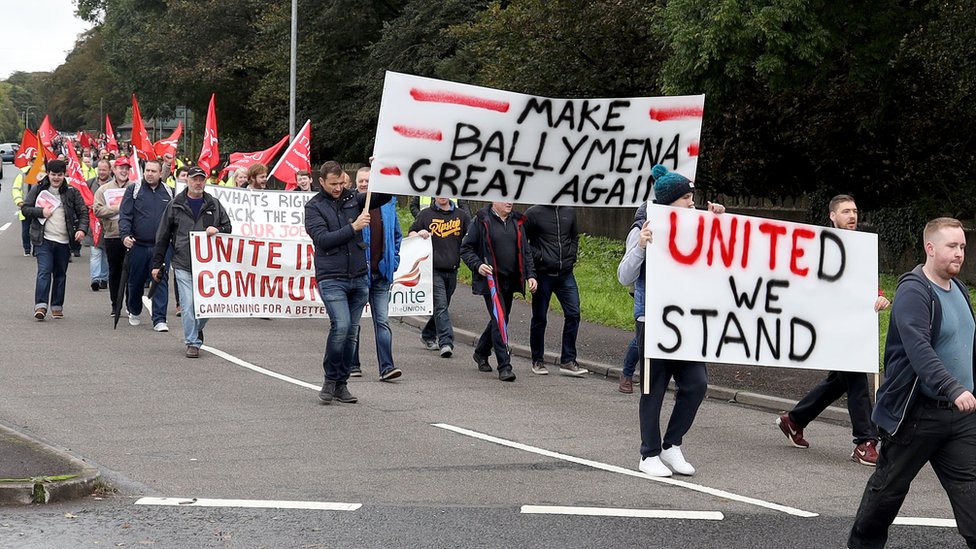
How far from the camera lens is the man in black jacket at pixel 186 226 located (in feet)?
42.7

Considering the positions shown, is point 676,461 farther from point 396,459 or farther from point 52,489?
point 52,489

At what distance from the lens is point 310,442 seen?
873cm

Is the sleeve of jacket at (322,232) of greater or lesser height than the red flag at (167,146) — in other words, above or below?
below

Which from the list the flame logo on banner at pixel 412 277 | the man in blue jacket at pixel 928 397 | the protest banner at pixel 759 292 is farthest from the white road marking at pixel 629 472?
the flame logo on banner at pixel 412 277

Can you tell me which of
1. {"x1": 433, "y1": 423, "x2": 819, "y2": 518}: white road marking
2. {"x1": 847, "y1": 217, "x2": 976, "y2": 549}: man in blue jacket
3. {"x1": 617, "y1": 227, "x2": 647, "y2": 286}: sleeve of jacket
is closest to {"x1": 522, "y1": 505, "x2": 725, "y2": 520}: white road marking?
{"x1": 433, "y1": 423, "x2": 819, "y2": 518}: white road marking

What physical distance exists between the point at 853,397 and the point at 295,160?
11.6 metres

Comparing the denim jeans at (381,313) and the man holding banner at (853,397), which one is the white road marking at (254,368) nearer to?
the denim jeans at (381,313)

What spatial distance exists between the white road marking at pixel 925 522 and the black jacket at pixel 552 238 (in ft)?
18.0

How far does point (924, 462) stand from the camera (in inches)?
223

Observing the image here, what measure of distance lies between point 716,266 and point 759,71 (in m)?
9.55

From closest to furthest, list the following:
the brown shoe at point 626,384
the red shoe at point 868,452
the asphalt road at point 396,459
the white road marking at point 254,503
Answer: the asphalt road at point 396,459, the white road marking at point 254,503, the red shoe at point 868,452, the brown shoe at point 626,384

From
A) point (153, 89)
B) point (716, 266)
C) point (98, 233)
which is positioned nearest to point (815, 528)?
point (716, 266)

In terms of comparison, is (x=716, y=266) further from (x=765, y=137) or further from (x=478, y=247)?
(x=765, y=137)

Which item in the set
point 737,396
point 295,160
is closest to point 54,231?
point 295,160
